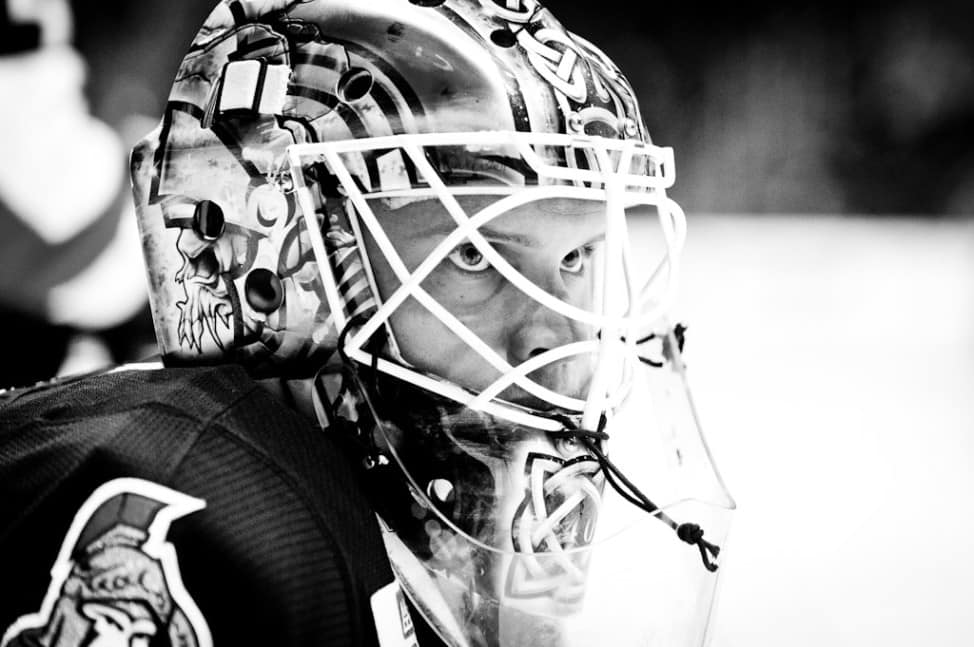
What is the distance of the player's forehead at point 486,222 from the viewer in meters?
0.68

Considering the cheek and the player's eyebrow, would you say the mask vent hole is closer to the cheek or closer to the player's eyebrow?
the cheek

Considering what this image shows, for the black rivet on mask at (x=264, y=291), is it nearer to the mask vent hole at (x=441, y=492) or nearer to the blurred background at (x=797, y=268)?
the mask vent hole at (x=441, y=492)

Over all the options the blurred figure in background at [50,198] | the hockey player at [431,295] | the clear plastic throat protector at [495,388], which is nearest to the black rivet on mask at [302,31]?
the hockey player at [431,295]

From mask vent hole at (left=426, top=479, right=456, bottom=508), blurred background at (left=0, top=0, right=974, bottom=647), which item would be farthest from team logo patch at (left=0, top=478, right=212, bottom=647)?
blurred background at (left=0, top=0, right=974, bottom=647)

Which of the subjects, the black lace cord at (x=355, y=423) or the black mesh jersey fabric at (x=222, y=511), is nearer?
the black mesh jersey fabric at (x=222, y=511)

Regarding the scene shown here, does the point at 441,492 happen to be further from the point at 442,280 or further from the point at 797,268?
the point at 797,268

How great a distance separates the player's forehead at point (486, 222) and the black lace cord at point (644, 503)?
0.16 m

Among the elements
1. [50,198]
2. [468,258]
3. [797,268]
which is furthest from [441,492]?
[797,268]

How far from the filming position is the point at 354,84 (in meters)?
0.68

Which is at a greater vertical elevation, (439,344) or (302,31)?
(302,31)

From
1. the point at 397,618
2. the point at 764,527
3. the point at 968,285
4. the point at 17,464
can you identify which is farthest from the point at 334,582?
the point at 968,285

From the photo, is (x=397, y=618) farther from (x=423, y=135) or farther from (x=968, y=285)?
(x=968, y=285)

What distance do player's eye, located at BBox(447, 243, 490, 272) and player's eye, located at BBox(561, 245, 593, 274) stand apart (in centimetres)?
10

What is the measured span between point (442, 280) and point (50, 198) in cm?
139
